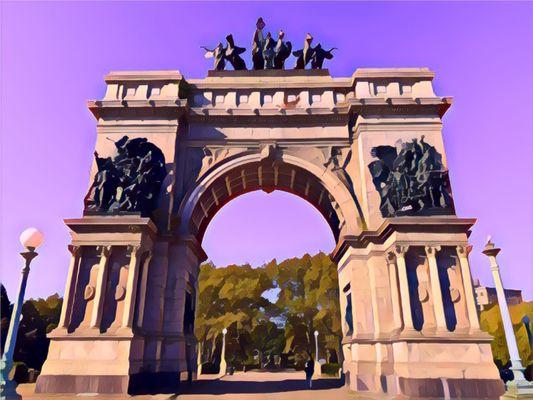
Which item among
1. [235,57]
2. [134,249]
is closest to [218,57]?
[235,57]

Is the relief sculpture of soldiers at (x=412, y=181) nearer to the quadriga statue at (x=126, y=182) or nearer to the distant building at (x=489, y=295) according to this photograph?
the quadriga statue at (x=126, y=182)

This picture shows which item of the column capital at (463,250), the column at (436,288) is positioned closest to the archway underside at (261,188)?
the column at (436,288)

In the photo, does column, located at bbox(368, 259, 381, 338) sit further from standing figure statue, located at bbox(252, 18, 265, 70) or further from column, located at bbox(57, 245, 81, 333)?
standing figure statue, located at bbox(252, 18, 265, 70)

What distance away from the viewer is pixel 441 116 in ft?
68.5

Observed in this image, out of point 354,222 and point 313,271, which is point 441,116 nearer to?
point 354,222

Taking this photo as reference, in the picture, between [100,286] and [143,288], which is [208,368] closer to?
[143,288]

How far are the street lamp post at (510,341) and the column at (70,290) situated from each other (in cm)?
1637

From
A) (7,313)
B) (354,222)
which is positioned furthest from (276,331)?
(354,222)

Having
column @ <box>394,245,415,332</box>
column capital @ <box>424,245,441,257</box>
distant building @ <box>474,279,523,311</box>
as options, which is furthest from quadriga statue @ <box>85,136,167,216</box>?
distant building @ <box>474,279,523,311</box>

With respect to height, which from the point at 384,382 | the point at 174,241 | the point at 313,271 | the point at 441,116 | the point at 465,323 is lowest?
the point at 384,382

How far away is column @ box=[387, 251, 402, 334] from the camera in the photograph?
→ 1589 centimetres

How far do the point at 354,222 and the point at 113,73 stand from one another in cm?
1616

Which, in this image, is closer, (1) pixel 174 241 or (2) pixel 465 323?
(2) pixel 465 323

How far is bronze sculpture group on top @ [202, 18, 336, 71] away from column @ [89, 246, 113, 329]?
45.7 feet
